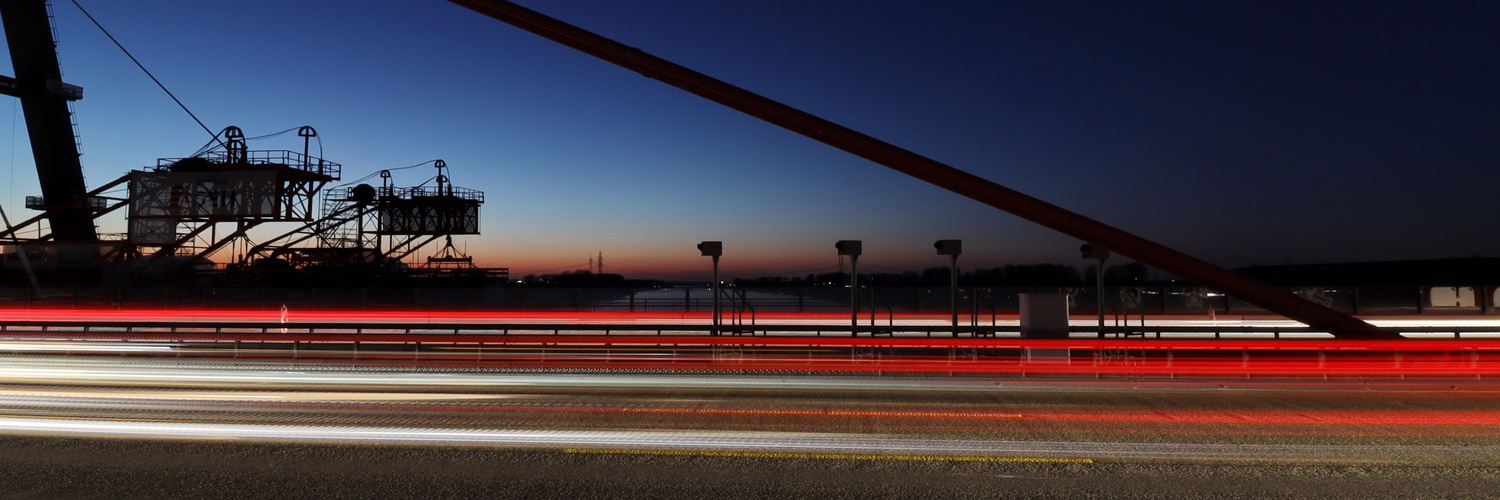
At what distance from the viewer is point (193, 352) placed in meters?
14.5

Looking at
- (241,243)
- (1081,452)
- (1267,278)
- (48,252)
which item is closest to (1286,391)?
(1081,452)

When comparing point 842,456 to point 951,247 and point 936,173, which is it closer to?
point 936,173

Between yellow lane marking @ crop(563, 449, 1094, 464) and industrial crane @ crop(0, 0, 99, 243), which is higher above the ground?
industrial crane @ crop(0, 0, 99, 243)

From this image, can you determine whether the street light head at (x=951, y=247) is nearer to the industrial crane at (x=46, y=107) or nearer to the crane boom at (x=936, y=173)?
the crane boom at (x=936, y=173)

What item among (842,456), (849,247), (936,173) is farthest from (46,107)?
(842,456)

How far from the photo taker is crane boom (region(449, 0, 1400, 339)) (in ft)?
52.0

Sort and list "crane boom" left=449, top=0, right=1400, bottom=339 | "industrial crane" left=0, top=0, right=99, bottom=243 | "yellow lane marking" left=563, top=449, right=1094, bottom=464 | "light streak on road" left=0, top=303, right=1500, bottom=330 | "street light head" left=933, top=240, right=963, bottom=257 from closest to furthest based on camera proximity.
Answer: "yellow lane marking" left=563, top=449, right=1094, bottom=464
"crane boom" left=449, top=0, right=1400, bottom=339
"street light head" left=933, top=240, right=963, bottom=257
"light streak on road" left=0, top=303, right=1500, bottom=330
"industrial crane" left=0, top=0, right=99, bottom=243

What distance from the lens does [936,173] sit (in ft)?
55.0

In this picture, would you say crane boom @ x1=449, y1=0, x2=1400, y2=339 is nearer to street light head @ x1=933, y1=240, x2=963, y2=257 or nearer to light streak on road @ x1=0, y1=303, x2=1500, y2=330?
street light head @ x1=933, y1=240, x2=963, y2=257

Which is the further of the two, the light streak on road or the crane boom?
the light streak on road

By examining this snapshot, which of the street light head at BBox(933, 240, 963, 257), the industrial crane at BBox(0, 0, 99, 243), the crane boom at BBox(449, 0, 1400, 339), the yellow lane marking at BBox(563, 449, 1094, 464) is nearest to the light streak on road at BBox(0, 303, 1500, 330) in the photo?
the street light head at BBox(933, 240, 963, 257)

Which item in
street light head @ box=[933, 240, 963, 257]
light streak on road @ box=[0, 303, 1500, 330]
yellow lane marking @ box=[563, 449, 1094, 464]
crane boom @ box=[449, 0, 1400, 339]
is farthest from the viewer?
light streak on road @ box=[0, 303, 1500, 330]

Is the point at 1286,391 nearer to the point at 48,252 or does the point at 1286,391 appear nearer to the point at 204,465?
the point at 204,465

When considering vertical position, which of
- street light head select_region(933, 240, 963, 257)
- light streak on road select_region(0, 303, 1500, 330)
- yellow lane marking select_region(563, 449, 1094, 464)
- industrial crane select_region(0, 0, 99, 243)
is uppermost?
industrial crane select_region(0, 0, 99, 243)
